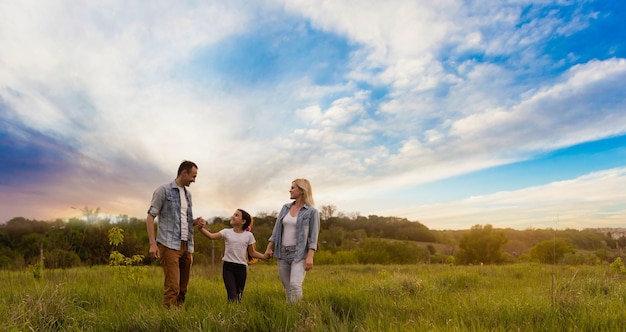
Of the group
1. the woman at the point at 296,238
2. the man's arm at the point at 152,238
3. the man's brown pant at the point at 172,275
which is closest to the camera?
the man's arm at the point at 152,238

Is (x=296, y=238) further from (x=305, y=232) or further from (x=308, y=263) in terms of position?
(x=308, y=263)

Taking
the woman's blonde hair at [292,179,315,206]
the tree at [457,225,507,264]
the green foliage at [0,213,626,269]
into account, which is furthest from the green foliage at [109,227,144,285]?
the tree at [457,225,507,264]

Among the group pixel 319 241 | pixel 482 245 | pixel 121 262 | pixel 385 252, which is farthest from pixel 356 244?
pixel 121 262

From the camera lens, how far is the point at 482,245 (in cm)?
4381

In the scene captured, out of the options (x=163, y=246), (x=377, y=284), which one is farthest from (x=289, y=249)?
(x=377, y=284)

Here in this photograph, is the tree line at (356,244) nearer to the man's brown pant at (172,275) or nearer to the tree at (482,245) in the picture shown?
the tree at (482,245)

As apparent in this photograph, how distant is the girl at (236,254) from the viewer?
21.7 ft

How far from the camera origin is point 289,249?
21.6ft

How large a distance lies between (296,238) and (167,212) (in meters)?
2.05

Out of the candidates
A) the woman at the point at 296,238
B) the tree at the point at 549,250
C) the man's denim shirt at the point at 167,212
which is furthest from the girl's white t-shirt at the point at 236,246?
the tree at the point at 549,250

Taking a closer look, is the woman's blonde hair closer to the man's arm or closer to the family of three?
the family of three

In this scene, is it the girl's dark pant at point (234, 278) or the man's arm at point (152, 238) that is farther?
the girl's dark pant at point (234, 278)

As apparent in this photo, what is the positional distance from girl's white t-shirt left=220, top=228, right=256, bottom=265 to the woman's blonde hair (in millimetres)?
1169

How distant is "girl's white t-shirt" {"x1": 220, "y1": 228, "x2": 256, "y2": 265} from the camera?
6742mm
